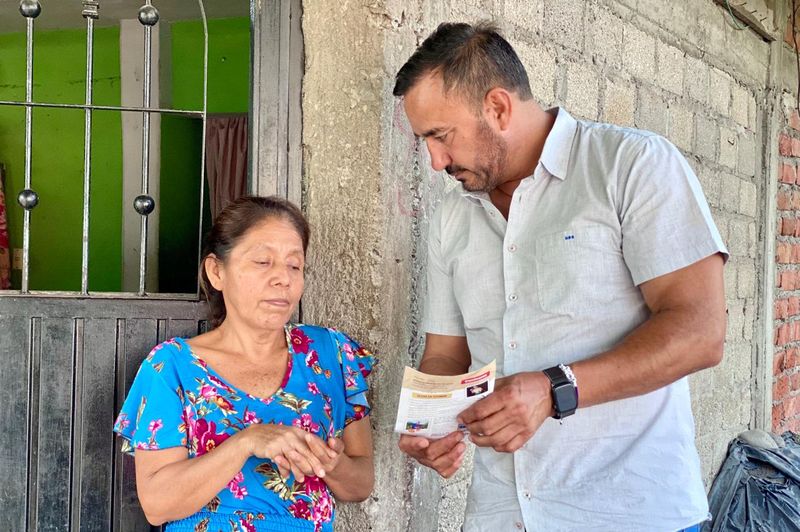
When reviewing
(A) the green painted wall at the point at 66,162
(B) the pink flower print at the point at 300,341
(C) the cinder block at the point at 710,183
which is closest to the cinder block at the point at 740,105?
(C) the cinder block at the point at 710,183

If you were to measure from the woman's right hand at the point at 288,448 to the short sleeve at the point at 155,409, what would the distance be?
0.62ft

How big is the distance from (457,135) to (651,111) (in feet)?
6.96

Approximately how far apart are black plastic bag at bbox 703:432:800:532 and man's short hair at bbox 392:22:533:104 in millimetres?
2945

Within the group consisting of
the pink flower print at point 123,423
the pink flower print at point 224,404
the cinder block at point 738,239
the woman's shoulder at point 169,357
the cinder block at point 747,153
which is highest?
the cinder block at point 747,153

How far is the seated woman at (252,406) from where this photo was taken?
1.86 meters

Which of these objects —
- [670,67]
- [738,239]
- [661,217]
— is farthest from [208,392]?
[738,239]

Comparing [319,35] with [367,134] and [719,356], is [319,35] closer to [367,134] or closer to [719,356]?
[367,134]

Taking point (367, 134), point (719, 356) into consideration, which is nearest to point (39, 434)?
point (367, 134)

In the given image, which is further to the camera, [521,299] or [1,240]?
[1,240]

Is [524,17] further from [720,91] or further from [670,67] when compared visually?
[720,91]

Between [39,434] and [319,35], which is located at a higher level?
[319,35]

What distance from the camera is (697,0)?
13.2 feet

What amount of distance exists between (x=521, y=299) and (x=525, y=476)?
0.37 metres

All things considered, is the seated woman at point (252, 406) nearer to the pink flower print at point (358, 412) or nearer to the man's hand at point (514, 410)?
the pink flower print at point (358, 412)
